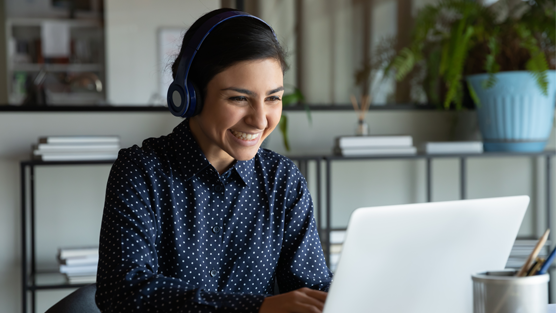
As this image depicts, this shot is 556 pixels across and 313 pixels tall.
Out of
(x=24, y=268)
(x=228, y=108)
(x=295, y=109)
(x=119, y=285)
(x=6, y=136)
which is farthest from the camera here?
(x=295, y=109)

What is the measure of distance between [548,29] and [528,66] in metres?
0.18

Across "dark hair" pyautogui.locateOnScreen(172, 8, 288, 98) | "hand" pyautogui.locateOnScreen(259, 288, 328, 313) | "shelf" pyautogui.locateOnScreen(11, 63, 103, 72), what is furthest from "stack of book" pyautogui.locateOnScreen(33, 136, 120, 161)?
"hand" pyautogui.locateOnScreen(259, 288, 328, 313)

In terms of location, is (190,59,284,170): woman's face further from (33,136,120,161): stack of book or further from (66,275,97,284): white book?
(66,275,97,284): white book

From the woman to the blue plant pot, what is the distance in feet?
4.37

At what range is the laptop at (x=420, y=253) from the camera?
639 millimetres

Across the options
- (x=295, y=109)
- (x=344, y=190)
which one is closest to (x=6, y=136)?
(x=295, y=109)

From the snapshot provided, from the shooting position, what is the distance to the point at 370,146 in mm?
2234


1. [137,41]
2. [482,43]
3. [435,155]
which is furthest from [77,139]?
[482,43]

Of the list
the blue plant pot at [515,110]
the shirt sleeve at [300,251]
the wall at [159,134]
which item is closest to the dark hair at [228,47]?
the shirt sleeve at [300,251]

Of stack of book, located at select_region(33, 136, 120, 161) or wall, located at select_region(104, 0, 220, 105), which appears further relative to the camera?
wall, located at select_region(104, 0, 220, 105)

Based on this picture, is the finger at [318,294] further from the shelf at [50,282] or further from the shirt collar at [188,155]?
the shelf at [50,282]

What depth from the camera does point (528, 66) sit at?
7.04ft

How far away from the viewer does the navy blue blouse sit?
1.01 metres

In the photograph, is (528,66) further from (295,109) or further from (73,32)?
(73,32)
